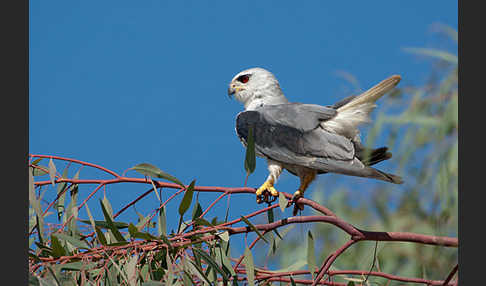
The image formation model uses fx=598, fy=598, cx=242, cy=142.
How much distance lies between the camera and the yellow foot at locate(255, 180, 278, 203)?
2994 millimetres

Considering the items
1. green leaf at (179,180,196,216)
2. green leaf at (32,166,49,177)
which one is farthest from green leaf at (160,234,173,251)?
green leaf at (32,166,49,177)

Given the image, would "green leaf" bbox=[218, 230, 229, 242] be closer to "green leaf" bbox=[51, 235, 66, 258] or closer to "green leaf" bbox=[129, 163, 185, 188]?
"green leaf" bbox=[129, 163, 185, 188]

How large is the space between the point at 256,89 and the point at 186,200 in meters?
1.63

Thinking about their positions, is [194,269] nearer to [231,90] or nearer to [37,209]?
[37,209]

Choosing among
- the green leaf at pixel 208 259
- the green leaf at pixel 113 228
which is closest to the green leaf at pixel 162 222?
the green leaf at pixel 113 228

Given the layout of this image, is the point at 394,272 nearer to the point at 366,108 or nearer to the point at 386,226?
the point at 386,226

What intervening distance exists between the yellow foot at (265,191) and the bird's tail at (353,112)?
0.42m

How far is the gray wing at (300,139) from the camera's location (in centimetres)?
290

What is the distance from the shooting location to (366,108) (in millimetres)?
2982

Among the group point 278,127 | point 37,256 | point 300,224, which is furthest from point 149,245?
point 278,127

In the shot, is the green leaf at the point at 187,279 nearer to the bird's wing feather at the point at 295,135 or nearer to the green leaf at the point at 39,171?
the green leaf at the point at 39,171

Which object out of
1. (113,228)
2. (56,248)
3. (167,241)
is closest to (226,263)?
(167,241)

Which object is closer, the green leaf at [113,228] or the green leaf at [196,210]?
the green leaf at [113,228]

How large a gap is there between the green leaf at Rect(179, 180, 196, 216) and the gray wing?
0.83 meters
